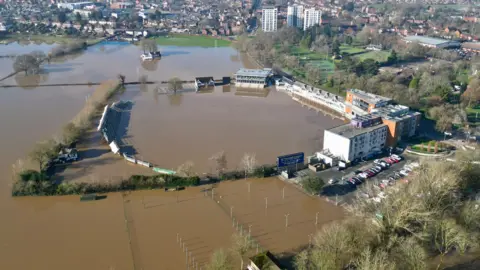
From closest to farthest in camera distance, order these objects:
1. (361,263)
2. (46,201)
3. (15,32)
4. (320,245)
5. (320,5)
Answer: (361,263) → (320,245) → (46,201) → (15,32) → (320,5)

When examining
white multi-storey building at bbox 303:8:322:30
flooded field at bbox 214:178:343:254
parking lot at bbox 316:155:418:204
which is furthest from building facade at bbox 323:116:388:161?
white multi-storey building at bbox 303:8:322:30

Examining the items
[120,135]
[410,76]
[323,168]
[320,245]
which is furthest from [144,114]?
[410,76]

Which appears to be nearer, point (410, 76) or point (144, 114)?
point (144, 114)

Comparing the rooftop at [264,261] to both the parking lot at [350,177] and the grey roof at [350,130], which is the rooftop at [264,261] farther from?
the grey roof at [350,130]

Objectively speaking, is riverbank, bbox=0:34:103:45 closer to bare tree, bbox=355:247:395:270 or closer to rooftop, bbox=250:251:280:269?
rooftop, bbox=250:251:280:269

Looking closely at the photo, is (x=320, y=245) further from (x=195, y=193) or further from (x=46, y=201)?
(x=46, y=201)

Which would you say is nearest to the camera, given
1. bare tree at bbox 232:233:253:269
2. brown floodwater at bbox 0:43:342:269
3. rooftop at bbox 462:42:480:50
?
bare tree at bbox 232:233:253:269

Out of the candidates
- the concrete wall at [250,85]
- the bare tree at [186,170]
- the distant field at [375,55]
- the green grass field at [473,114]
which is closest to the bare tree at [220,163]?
the bare tree at [186,170]
